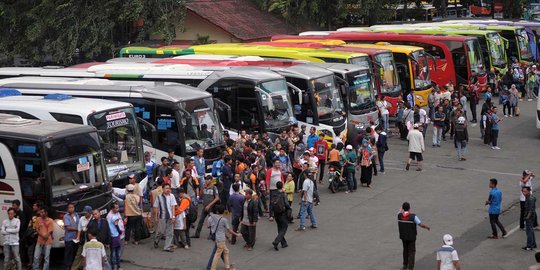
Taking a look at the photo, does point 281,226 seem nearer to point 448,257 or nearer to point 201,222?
point 201,222

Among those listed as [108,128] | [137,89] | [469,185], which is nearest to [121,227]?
[108,128]

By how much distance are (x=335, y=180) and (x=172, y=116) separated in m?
4.44

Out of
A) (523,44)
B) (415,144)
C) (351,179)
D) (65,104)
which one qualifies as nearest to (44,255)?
(65,104)

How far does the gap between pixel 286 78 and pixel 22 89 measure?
7.74 meters

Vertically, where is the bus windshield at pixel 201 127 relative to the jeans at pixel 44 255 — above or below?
above

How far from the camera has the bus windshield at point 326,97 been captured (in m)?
29.4

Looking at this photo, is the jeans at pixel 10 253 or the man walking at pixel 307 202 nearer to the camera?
the jeans at pixel 10 253

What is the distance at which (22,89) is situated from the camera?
27.0 meters

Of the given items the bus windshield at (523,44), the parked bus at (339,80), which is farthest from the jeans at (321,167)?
the bus windshield at (523,44)

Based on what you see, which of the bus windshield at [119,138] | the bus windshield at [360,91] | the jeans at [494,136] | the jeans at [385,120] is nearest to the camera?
the bus windshield at [119,138]

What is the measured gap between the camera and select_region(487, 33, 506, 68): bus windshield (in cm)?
4412

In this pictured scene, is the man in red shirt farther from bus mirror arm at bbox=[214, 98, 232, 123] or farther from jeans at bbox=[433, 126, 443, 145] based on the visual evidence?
jeans at bbox=[433, 126, 443, 145]

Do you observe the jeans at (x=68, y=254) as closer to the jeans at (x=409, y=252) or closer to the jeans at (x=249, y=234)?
the jeans at (x=249, y=234)

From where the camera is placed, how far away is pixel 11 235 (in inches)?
707
